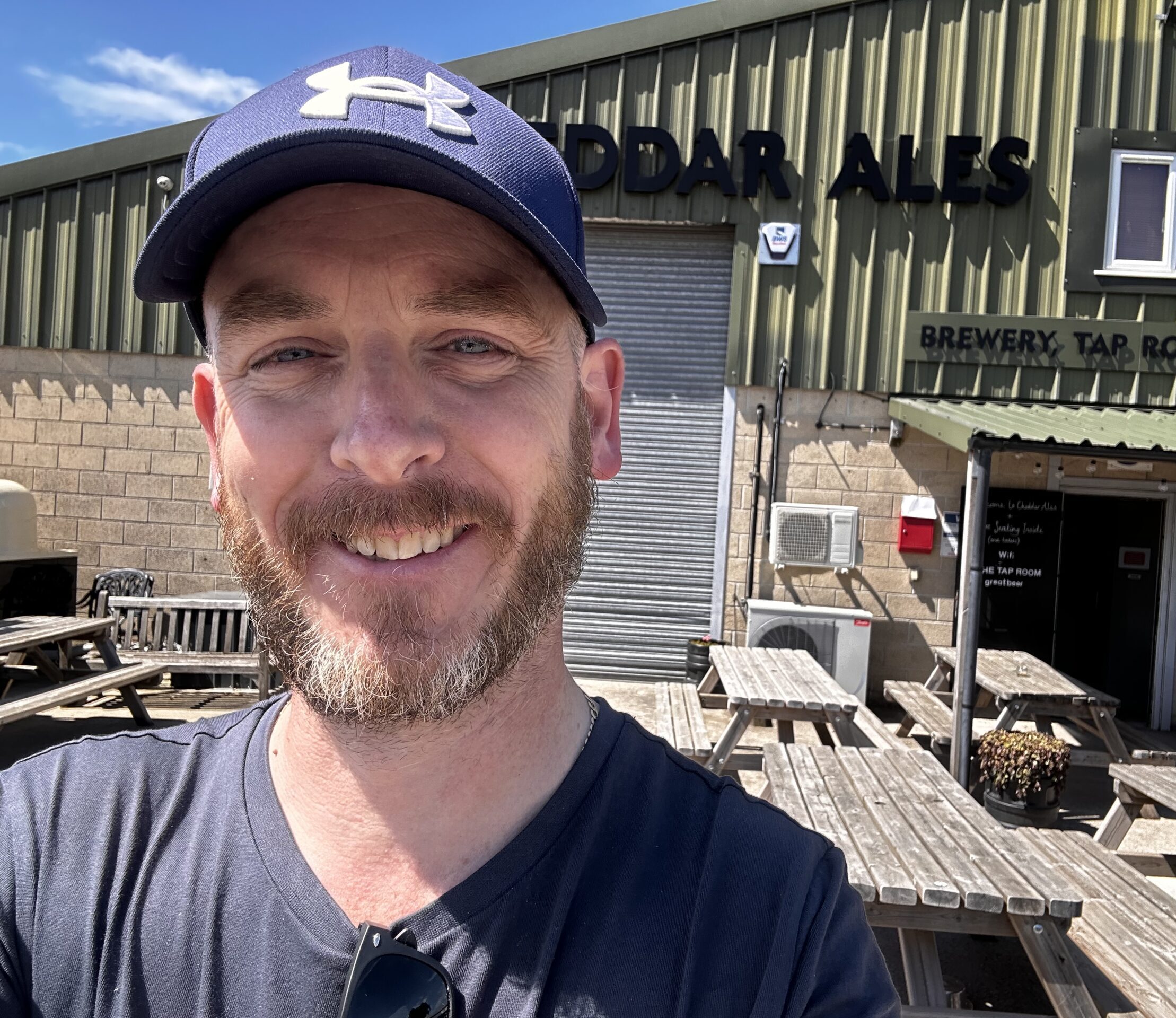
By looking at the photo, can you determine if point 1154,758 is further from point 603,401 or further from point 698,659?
point 603,401

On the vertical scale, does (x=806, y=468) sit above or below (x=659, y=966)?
above

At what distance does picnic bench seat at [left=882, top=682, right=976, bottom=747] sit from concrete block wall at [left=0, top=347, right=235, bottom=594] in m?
6.57

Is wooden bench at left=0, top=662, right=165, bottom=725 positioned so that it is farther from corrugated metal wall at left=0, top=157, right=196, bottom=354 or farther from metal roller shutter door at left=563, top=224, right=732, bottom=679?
metal roller shutter door at left=563, top=224, right=732, bottom=679

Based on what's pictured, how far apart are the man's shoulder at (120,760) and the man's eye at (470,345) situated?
69 cm

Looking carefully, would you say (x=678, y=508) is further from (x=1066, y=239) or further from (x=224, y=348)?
(x=224, y=348)

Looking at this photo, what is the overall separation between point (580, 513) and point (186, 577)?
8909 millimetres

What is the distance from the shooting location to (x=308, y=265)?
1178 mm

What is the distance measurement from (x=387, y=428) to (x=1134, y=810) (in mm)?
5668

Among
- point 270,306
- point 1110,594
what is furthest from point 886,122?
point 270,306

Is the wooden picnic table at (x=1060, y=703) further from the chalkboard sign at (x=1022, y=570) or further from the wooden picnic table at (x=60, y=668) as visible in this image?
the wooden picnic table at (x=60, y=668)

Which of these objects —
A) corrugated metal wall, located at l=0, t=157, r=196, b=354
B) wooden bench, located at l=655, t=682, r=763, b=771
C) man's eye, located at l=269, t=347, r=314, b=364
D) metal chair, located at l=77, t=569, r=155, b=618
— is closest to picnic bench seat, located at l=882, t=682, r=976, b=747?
wooden bench, located at l=655, t=682, r=763, b=771

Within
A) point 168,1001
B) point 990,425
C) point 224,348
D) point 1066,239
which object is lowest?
point 168,1001

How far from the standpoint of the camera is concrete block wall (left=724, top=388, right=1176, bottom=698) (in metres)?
8.66

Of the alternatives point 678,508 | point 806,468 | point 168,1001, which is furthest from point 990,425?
point 168,1001
